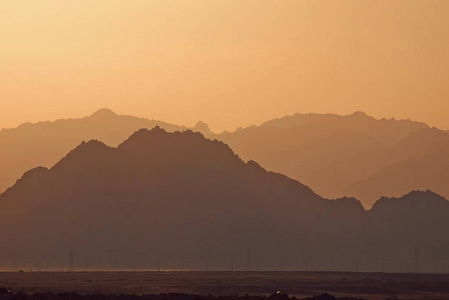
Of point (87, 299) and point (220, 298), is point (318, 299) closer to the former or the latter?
point (220, 298)

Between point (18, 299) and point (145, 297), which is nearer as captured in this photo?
point (18, 299)

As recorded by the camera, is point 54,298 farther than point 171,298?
No

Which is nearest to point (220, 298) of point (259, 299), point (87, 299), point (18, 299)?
point (259, 299)

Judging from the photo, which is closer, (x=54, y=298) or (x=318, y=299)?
(x=54, y=298)

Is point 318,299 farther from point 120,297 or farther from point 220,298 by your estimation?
point 120,297

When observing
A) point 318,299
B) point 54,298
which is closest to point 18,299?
point 54,298

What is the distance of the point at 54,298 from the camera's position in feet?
509

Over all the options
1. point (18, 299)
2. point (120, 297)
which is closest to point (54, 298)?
point (18, 299)

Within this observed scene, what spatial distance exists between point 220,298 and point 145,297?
41.7 feet

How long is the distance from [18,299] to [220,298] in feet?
94.2

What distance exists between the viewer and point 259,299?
554 ft

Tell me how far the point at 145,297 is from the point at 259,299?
16.5 meters

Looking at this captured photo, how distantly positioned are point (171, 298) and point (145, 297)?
8.61 meters

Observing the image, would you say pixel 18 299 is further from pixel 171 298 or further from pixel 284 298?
pixel 284 298
